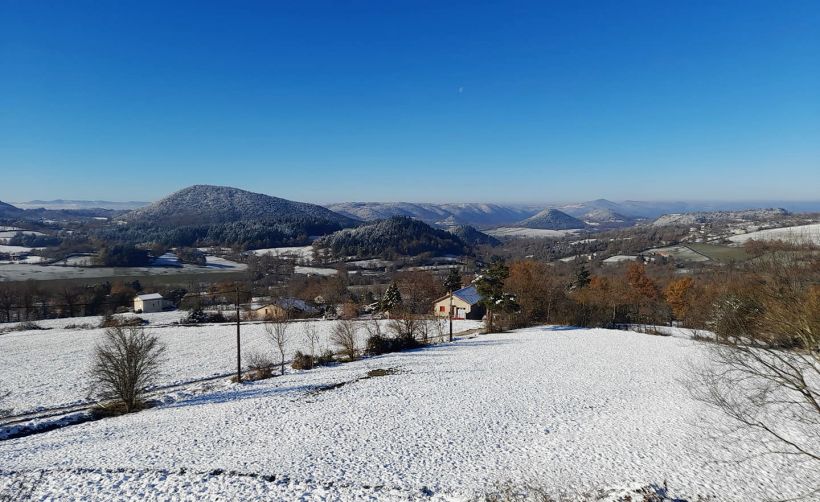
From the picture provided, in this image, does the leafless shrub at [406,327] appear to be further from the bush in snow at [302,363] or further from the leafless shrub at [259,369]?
the leafless shrub at [259,369]

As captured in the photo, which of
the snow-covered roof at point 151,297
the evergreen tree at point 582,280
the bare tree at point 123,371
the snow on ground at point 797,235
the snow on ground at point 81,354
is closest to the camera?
the bare tree at point 123,371

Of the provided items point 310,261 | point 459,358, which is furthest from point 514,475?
point 310,261

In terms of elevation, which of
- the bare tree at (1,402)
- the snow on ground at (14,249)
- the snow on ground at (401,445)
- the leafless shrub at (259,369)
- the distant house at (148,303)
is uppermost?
the snow on ground at (14,249)

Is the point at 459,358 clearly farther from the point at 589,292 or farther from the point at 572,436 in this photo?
the point at 589,292

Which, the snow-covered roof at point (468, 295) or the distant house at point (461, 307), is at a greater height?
the snow-covered roof at point (468, 295)

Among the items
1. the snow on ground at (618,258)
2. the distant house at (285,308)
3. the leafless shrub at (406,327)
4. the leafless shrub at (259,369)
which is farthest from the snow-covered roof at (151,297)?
the snow on ground at (618,258)

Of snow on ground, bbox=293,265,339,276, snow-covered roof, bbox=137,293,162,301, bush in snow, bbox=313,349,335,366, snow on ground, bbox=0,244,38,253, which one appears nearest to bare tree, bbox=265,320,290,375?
bush in snow, bbox=313,349,335,366
